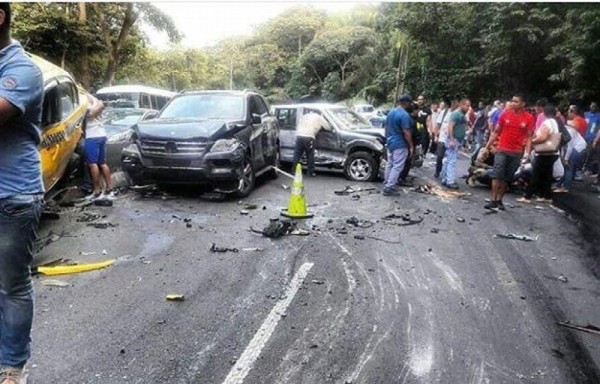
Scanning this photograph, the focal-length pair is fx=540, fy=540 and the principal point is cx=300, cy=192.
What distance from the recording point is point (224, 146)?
8688 mm

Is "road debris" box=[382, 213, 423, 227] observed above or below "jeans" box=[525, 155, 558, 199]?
below

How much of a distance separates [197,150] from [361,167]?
4511mm

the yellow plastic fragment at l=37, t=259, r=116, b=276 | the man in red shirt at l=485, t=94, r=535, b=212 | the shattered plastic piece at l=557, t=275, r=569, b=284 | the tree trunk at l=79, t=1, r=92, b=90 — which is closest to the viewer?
the yellow plastic fragment at l=37, t=259, r=116, b=276

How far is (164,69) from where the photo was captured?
47.5 m

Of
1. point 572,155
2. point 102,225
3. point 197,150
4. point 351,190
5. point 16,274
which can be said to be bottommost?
point 351,190

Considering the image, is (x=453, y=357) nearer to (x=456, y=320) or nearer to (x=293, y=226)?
(x=456, y=320)

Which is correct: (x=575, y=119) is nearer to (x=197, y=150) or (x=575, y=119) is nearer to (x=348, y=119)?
(x=348, y=119)

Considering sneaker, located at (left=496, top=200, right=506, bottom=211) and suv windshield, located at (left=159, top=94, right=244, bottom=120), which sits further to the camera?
suv windshield, located at (left=159, top=94, right=244, bottom=120)

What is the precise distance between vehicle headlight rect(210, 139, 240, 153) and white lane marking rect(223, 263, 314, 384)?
3836mm

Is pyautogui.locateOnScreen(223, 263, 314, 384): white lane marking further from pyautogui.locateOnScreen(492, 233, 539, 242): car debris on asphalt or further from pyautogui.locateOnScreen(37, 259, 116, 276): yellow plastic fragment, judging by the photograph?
pyautogui.locateOnScreen(492, 233, 539, 242): car debris on asphalt

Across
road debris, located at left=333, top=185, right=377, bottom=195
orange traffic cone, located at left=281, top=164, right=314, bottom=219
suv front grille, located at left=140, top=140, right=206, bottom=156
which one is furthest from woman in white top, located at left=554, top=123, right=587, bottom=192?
suv front grille, located at left=140, top=140, right=206, bottom=156

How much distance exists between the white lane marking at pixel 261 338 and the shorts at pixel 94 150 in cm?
471

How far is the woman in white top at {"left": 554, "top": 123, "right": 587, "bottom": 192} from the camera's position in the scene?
11352 mm

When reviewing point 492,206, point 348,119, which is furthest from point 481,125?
point 492,206
